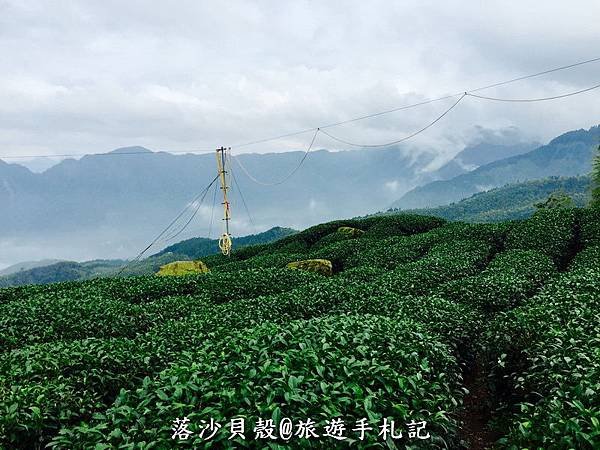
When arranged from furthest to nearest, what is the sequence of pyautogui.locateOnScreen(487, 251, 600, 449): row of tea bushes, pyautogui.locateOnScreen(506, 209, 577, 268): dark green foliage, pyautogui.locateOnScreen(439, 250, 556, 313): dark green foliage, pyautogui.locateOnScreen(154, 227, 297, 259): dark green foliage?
pyautogui.locateOnScreen(154, 227, 297, 259): dark green foliage, pyautogui.locateOnScreen(506, 209, 577, 268): dark green foliage, pyautogui.locateOnScreen(439, 250, 556, 313): dark green foliage, pyautogui.locateOnScreen(487, 251, 600, 449): row of tea bushes

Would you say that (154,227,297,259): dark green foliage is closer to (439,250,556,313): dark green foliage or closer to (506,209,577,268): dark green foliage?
(506,209,577,268): dark green foliage

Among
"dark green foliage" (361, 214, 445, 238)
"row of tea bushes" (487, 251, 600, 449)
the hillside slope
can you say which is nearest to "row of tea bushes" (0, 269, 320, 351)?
"row of tea bushes" (487, 251, 600, 449)

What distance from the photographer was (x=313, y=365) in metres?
6.43

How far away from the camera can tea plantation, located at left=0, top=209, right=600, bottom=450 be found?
529cm

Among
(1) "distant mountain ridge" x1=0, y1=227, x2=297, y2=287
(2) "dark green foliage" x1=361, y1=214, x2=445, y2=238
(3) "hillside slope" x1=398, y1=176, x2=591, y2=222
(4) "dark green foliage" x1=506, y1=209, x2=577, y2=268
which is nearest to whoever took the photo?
(4) "dark green foliage" x1=506, y1=209, x2=577, y2=268

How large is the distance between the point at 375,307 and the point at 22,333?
9928 mm

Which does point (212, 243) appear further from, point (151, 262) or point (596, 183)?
point (596, 183)

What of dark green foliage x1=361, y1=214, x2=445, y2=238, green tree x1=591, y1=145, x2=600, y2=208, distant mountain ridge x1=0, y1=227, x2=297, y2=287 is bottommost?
distant mountain ridge x1=0, y1=227, x2=297, y2=287

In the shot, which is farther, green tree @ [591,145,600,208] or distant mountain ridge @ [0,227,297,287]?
distant mountain ridge @ [0,227,297,287]

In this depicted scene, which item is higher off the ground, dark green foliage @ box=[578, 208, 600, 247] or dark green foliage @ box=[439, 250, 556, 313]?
dark green foliage @ box=[578, 208, 600, 247]

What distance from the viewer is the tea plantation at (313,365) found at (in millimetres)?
5289

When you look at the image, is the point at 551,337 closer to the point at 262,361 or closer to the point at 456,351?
the point at 456,351

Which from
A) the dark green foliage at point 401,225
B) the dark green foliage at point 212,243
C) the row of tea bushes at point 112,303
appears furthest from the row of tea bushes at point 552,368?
the dark green foliage at point 212,243

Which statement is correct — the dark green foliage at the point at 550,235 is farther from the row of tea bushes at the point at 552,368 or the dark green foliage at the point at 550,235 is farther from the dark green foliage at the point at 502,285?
the row of tea bushes at the point at 552,368
